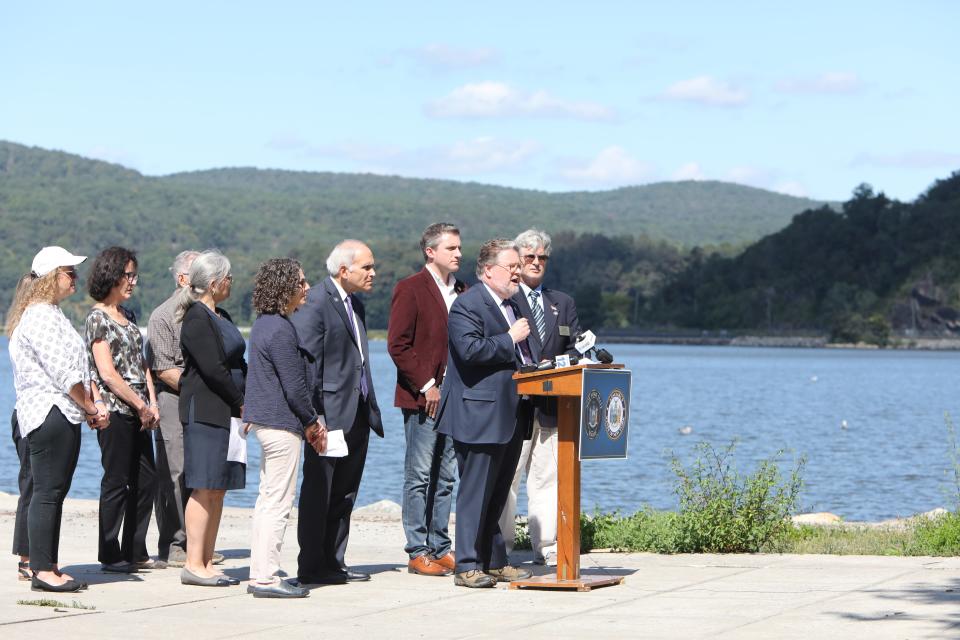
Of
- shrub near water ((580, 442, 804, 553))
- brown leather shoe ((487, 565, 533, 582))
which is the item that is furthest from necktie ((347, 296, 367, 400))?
shrub near water ((580, 442, 804, 553))

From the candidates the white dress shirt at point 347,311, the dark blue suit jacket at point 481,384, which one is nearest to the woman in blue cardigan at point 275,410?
the white dress shirt at point 347,311

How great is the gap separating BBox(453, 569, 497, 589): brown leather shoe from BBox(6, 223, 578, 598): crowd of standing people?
0.01 metres

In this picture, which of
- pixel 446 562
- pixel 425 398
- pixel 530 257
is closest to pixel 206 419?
pixel 425 398

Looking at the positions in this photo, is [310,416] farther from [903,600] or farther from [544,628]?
[903,600]

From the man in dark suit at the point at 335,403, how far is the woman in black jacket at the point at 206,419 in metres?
0.46

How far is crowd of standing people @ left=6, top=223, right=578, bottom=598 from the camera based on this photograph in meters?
8.16

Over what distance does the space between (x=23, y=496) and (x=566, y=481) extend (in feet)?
10.8

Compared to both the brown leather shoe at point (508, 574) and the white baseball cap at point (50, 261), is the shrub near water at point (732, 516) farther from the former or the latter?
the white baseball cap at point (50, 261)

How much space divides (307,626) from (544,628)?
46.6 inches

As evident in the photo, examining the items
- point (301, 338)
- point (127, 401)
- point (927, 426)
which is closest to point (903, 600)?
point (301, 338)

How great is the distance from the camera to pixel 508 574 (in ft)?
29.1

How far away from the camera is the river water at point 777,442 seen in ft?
76.2

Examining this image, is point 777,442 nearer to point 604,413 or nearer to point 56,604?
point 604,413

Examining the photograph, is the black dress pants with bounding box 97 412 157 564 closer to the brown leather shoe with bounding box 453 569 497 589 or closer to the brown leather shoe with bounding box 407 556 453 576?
the brown leather shoe with bounding box 407 556 453 576
